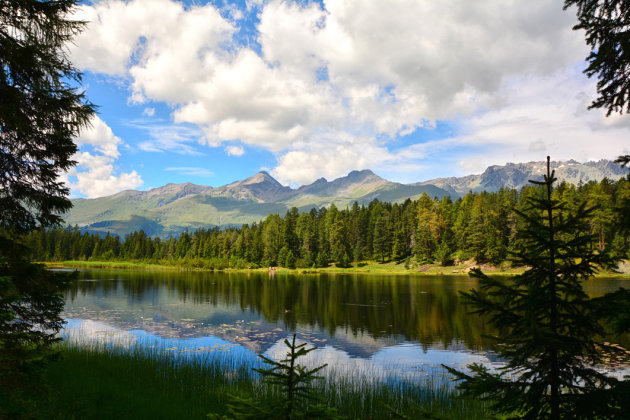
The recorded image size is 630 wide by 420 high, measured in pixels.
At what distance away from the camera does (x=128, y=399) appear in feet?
36.1

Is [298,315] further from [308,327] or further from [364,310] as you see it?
[364,310]

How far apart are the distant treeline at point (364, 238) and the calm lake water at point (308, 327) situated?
61609 mm

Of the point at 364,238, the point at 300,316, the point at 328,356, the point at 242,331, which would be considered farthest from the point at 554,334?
the point at 364,238

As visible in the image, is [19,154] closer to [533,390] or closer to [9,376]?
[9,376]

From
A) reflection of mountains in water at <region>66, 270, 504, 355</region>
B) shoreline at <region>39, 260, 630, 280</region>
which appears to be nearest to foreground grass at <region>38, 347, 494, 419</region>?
reflection of mountains in water at <region>66, 270, 504, 355</region>

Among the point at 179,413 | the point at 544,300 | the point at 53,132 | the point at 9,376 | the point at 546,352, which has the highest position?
the point at 53,132

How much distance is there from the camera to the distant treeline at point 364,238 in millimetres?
102875

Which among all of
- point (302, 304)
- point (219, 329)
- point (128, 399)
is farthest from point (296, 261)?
point (128, 399)

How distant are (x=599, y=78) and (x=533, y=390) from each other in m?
5.34

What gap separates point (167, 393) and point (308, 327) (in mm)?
19199

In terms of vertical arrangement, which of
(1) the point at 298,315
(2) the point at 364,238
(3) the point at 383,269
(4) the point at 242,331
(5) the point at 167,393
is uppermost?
(2) the point at 364,238

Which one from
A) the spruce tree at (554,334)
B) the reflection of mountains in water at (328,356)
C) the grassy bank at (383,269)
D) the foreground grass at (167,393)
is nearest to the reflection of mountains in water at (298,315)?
the reflection of mountains in water at (328,356)

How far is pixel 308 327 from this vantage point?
101 feet

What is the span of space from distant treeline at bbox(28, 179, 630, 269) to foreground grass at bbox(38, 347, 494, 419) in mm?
92202
